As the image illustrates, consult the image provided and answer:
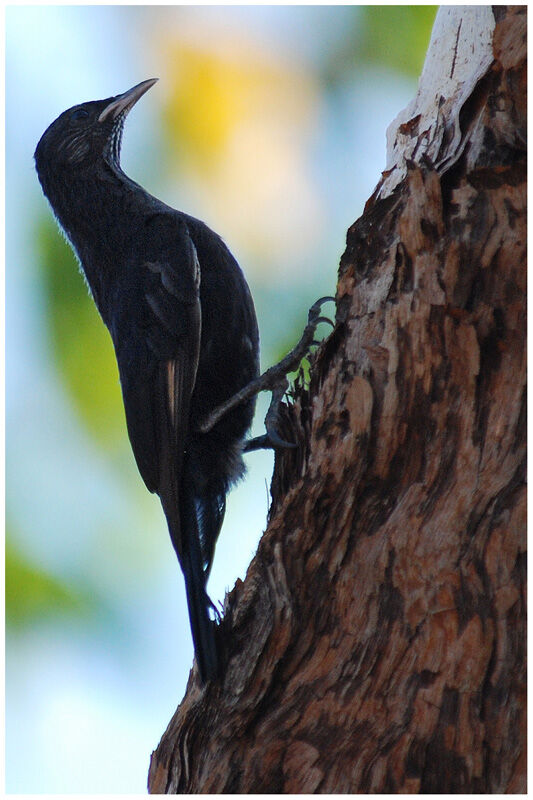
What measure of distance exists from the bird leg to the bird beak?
67.6 inches

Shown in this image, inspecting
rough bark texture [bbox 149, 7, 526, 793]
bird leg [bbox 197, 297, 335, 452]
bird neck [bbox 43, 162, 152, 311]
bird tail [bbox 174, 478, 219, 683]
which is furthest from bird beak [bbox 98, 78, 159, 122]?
rough bark texture [bbox 149, 7, 526, 793]

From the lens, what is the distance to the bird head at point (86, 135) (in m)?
4.68

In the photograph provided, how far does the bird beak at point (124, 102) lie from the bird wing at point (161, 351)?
981 mm

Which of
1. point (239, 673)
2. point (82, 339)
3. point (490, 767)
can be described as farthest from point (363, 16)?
point (490, 767)

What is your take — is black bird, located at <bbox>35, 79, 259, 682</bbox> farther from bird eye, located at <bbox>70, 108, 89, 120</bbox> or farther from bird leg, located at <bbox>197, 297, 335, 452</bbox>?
bird eye, located at <bbox>70, 108, 89, 120</bbox>

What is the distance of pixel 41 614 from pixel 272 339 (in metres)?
1.70

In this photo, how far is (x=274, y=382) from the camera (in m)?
3.79

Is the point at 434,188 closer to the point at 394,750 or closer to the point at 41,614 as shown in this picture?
the point at 394,750

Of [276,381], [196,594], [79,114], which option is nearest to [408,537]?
[196,594]

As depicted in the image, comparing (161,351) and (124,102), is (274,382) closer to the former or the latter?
(161,351)

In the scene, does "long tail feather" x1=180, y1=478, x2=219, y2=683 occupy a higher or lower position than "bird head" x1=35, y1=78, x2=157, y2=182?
lower

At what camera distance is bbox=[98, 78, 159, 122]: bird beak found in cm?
457

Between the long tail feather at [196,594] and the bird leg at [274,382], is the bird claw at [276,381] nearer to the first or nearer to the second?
the bird leg at [274,382]

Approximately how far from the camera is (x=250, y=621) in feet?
8.70
